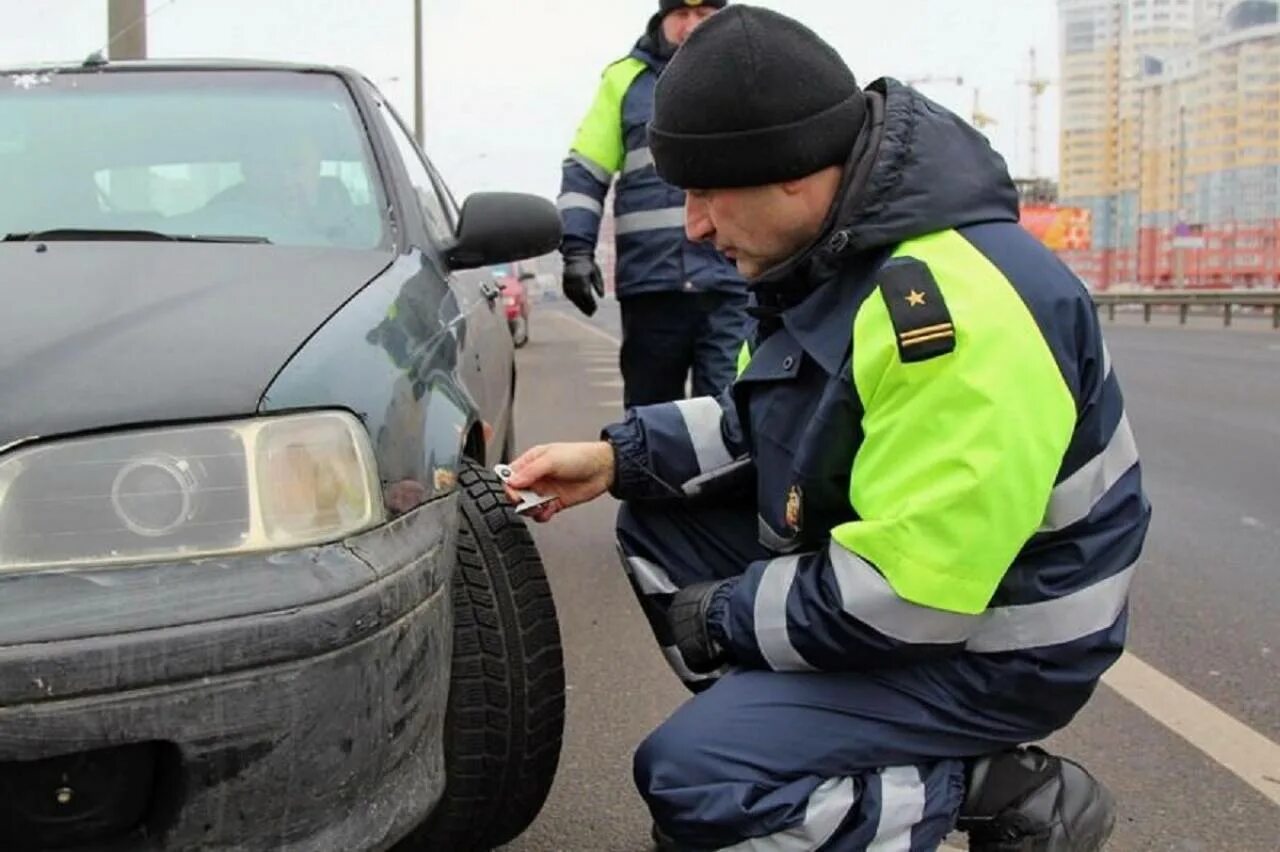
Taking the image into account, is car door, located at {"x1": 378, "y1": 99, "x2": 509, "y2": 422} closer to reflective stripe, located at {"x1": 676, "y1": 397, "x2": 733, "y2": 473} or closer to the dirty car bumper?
reflective stripe, located at {"x1": 676, "y1": 397, "x2": 733, "y2": 473}

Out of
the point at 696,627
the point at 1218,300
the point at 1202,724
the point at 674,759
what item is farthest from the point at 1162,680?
the point at 1218,300

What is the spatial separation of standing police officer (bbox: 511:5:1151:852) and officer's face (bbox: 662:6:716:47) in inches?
86.8

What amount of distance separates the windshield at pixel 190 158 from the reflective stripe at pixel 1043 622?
139cm

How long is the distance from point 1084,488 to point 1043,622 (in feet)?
0.64

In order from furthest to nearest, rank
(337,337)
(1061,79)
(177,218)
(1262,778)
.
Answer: (1061,79)
(1262,778)
(177,218)
(337,337)

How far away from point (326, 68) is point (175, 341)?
170 cm

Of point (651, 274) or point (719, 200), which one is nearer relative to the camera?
point (719, 200)

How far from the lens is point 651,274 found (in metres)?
4.26

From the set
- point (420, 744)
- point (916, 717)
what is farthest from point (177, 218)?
point (916, 717)

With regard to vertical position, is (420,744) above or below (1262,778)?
above

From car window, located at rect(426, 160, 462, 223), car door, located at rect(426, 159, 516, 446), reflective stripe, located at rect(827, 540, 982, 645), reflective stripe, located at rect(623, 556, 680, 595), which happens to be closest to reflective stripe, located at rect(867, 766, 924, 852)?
reflective stripe, located at rect(827, 540, 982, 645)

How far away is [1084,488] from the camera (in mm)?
1937

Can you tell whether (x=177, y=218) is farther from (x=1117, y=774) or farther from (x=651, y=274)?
(x=1117, y=774)

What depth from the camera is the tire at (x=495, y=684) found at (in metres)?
2.21
